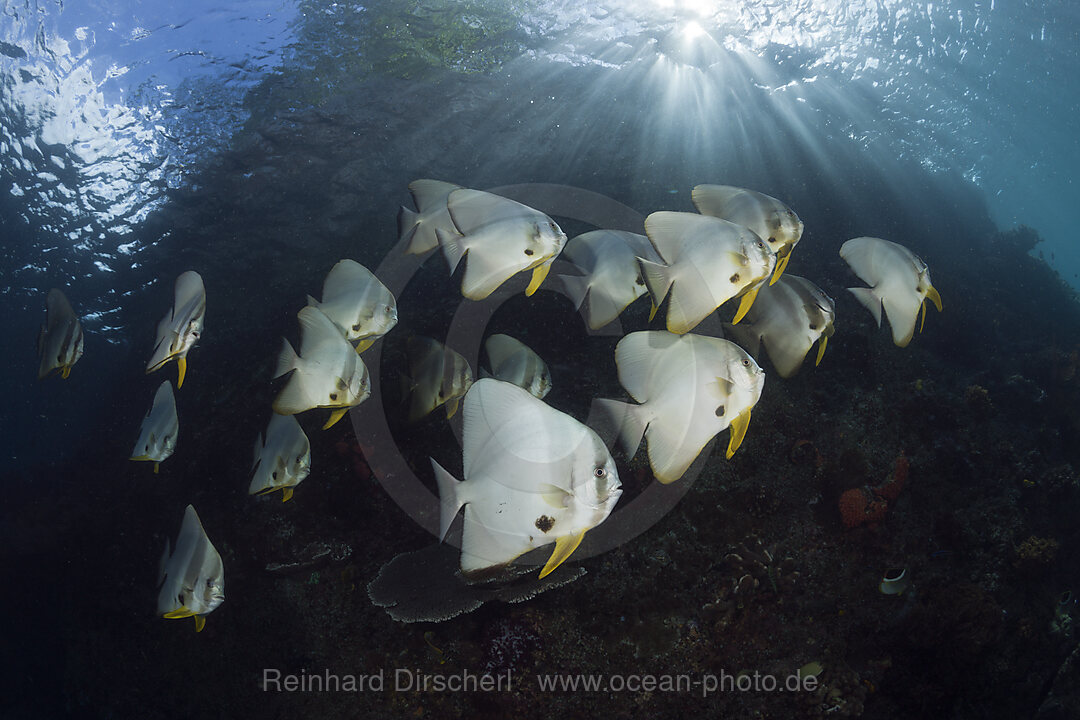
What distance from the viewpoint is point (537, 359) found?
372 centimetres

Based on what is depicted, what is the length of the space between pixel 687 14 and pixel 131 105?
49.6 feet

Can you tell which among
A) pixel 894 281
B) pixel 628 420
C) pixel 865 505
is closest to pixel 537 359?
pixel 628 420

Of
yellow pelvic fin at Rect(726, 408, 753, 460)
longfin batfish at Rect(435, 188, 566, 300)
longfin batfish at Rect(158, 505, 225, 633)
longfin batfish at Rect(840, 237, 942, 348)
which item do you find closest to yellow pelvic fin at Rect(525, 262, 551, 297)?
longfin batfish at Rect(435, 188, 566, 300)

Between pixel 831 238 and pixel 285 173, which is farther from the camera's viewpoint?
pixel 285 173

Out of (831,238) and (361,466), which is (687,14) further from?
(361,466)

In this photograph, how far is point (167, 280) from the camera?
15.6 m

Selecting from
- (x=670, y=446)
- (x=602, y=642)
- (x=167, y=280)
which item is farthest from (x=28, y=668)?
(x=670, y=446)

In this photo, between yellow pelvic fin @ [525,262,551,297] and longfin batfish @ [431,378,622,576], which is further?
yellow pelvic fin @ [525,262,551,297]

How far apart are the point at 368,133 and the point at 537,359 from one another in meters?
11.8

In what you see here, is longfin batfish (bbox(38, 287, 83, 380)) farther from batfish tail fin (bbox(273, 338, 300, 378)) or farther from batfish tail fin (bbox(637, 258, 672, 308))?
batfish tail fin (bbox(637, 258, 672, 308))

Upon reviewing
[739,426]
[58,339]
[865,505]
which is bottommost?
[865,505]

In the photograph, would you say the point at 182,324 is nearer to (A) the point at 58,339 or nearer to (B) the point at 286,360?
(B) the point at 286,360

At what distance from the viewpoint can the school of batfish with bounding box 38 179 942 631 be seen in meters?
2.09

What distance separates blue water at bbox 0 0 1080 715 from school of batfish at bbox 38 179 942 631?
6.31 ft
